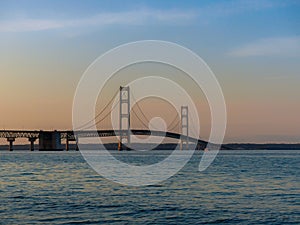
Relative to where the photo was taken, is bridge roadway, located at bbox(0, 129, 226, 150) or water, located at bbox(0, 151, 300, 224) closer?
water, located at bbox(0, 151, 300, 224)

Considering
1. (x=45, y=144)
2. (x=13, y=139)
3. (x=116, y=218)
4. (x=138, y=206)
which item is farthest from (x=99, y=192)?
(x=13, y=139)

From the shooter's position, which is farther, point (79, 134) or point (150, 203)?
point (79, 134)

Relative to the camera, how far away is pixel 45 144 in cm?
15688

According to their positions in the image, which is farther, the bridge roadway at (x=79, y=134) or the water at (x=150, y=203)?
the bridge roadway at (x=79, y=134)

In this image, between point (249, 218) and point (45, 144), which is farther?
point (45, 144)

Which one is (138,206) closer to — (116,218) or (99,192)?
(116,218)

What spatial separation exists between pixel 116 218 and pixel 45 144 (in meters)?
134

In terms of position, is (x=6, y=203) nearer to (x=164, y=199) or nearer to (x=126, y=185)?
(x=164, y=199)

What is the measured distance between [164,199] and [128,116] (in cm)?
12180

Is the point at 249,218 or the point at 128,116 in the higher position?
the point at 128,116

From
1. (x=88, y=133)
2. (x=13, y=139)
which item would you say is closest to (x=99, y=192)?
(x=88, y=133)

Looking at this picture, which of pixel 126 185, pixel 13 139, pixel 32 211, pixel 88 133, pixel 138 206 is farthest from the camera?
pixel 13 139

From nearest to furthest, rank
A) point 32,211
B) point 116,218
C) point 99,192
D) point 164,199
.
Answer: point 116,218 < point 32,211 < point 164,199 < point 99,192

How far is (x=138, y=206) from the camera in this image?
1133 inches
